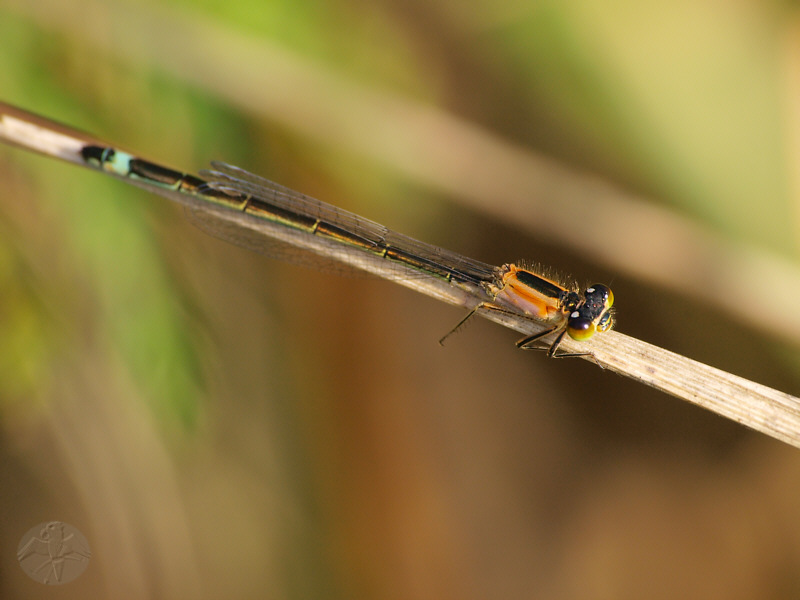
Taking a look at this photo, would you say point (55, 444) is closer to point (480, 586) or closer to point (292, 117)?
point (292, 117)

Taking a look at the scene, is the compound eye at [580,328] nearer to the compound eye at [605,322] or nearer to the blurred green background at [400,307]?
the compound eye at [605,322]

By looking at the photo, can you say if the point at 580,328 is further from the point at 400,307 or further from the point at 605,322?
the point at 400,307

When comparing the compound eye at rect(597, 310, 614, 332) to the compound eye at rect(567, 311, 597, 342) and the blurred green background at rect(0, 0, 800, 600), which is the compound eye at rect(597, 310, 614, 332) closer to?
the compound eye at rect(567, 311, 597, 342)

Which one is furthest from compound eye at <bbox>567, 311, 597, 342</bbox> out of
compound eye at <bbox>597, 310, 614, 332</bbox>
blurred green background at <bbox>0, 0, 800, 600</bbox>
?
blurred green background at <bbox>0, 0, 800, 600</bbox>

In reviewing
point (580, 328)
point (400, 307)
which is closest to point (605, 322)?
point (580, 328)

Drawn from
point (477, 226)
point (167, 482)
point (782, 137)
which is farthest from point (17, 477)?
point (782, 137)
